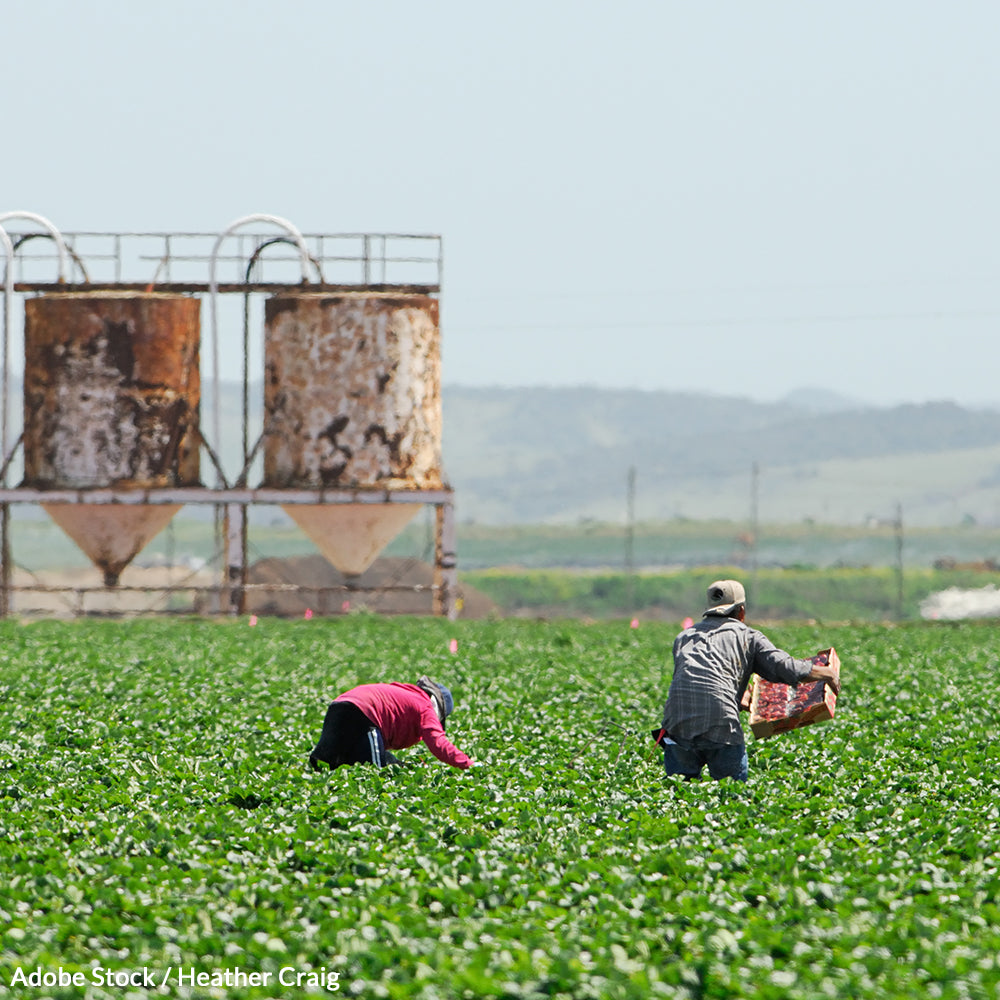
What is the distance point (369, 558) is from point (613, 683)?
19458mm

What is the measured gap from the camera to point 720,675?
1189cm

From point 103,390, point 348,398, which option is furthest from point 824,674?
point 103,390

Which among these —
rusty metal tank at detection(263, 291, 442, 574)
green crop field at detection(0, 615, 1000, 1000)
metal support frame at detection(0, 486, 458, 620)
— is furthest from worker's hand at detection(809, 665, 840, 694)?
rusty metal tank at detection(263, 291, 442, 574)

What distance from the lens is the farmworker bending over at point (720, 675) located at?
39.0 ft

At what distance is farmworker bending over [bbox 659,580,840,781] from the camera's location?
39.0 ft

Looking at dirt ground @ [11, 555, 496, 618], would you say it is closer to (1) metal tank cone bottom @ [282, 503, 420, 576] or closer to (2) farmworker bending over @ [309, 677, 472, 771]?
(1) metal tank cone bottom @ [282, 503, 420, 576]

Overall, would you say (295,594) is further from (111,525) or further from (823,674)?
(823,674)

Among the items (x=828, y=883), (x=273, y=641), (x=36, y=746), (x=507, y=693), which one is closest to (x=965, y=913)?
(x=828, y=883)

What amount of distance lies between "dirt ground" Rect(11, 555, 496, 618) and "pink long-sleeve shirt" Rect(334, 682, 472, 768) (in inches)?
1003

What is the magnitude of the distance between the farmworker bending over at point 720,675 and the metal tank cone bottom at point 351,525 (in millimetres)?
26298

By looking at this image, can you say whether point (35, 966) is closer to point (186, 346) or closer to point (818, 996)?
point (818, 996)

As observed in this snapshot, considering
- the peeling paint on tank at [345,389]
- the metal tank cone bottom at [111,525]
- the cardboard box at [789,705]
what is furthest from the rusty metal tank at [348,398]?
the cardboard box at [789,705]

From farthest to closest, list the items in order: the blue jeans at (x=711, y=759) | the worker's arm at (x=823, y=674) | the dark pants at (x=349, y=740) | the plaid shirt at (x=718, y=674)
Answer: the dark pants at (x=349, y=740), the blue jeans at (x=711, y=759), the worker's arm at (x=823, y=674), the plaid shirt at (x=718, y=674)

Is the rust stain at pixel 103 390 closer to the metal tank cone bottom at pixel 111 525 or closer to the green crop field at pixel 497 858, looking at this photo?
the metal tank cone bottom at pixel 111 525
